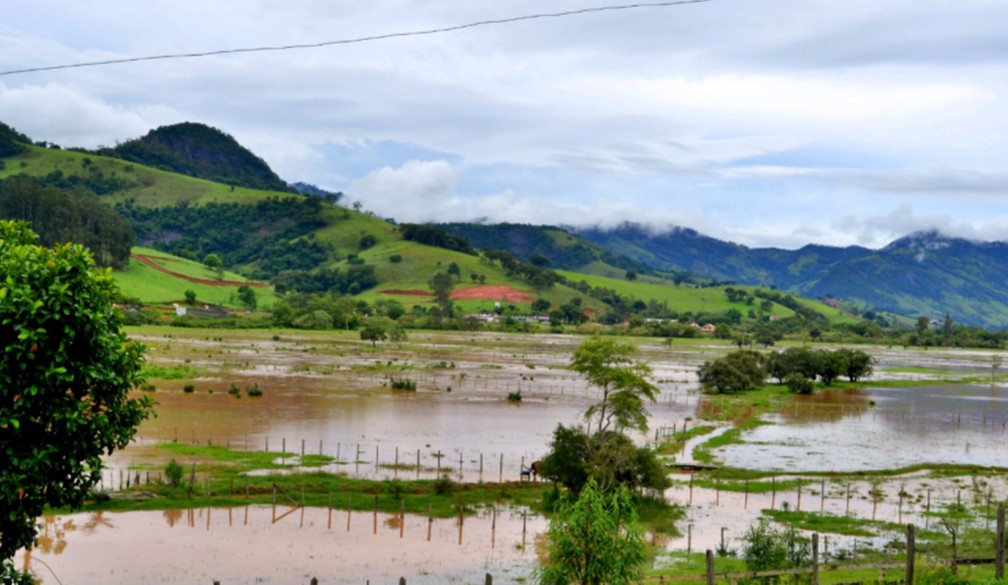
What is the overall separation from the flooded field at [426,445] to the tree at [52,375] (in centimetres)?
1158

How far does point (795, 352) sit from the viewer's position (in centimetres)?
8956

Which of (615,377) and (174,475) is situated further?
(615,377)

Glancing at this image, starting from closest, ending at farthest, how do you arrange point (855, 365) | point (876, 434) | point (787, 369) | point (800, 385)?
point (876, 434) < point (800, 385) < point (787, 369) < point (855, 365)

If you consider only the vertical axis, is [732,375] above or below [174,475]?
above

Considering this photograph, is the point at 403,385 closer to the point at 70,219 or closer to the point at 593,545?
the point at 593,545

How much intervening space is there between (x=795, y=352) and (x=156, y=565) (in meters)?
76.5

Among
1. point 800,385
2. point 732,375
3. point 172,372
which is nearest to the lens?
point 172,372

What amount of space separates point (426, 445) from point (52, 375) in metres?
33.3

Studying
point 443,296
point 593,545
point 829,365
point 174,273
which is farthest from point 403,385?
point 174,273

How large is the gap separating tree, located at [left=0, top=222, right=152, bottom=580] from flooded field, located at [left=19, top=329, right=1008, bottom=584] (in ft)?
38.0

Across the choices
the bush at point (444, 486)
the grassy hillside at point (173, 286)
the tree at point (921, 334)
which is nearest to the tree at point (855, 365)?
the bush at point (444, 486)

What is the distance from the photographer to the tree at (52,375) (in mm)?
11836

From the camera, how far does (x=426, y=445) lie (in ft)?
146

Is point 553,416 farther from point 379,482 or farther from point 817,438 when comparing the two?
point 379,482
